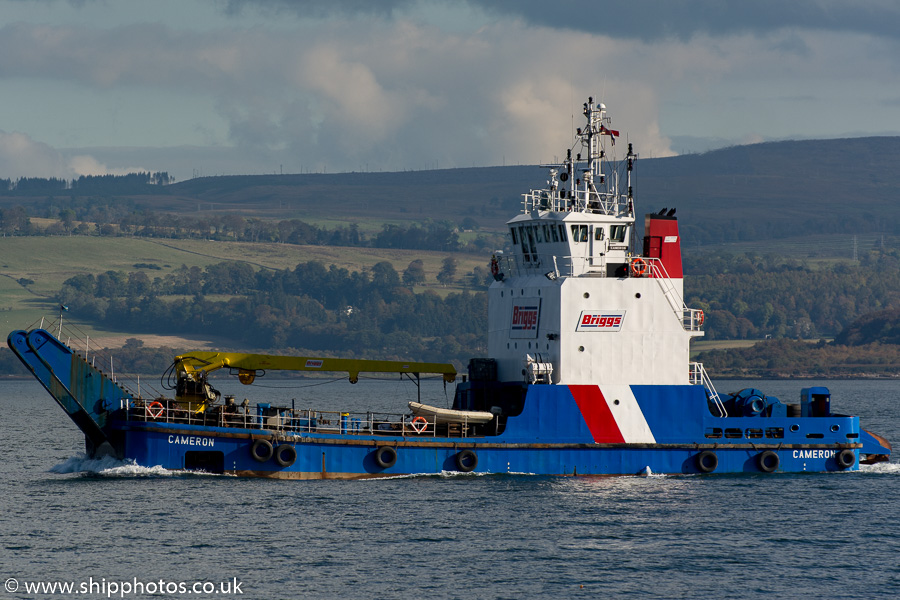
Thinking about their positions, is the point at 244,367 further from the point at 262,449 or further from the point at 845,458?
the point at 845,458

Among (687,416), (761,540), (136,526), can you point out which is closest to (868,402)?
(687,416)

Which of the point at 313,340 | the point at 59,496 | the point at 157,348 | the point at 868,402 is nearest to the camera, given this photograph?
the point at 59,496

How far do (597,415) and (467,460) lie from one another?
3.43 meters

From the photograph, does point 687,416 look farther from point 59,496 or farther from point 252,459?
point 59,496

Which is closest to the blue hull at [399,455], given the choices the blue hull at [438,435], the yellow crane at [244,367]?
Result: the blue hull at [438,435]

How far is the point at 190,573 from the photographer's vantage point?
21.6m

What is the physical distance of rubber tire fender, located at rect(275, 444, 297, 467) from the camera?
1158 inches

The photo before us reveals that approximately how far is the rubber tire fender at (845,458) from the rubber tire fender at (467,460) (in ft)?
31.7

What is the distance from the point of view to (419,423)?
30.2m

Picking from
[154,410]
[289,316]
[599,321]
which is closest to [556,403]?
[599,321]

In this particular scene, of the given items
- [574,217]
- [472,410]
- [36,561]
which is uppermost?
[574,217]

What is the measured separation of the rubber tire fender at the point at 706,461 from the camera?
30547 millimetres

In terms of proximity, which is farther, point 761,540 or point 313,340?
point 313,340

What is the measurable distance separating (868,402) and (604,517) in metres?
63.2
